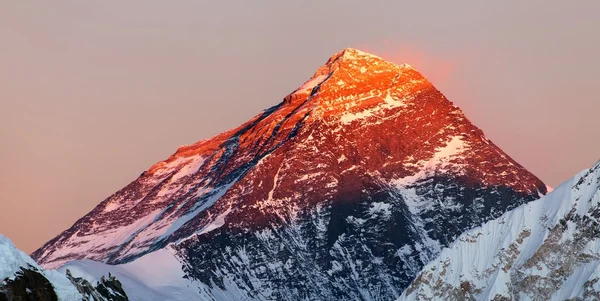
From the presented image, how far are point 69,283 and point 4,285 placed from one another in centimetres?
1340

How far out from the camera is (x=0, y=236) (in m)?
148

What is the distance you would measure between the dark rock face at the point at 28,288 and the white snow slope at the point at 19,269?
0.47 m

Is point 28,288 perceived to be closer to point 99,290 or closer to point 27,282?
point 27,282

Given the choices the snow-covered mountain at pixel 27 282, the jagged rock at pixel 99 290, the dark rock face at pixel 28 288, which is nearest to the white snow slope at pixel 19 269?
the snow-covered mountain at pixel 27 282

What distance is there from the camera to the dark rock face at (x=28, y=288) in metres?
145

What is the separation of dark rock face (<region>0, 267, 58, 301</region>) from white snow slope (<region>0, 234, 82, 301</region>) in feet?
1.54

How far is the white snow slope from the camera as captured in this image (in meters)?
146

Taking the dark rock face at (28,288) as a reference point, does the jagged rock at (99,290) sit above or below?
below

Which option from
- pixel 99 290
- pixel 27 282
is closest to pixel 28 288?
pixel 27 282

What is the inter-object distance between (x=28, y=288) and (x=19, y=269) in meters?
1.75

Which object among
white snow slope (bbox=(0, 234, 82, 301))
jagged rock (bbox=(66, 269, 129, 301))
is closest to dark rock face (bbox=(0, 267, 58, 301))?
white snow slope (bbox=(0, 234, 82, 301))

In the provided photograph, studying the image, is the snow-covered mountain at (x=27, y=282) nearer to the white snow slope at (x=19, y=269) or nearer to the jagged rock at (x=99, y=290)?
the white snow slope at (x=19, y=269)

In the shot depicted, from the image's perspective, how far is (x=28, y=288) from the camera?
148000mm

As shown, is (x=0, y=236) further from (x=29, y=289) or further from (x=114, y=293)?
(x=114, y=293)
